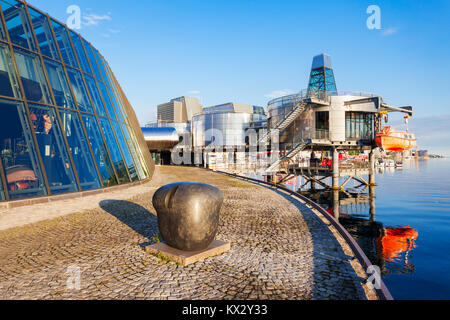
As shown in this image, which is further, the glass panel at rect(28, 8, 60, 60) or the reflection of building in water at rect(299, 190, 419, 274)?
the glass panel at rect(28, 8, 60, 60)

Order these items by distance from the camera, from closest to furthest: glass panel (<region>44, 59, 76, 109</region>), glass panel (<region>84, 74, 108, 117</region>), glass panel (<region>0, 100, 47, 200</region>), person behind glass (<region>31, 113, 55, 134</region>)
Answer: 1. glass panel (<region>0, 100, 47, 200</region>)
2. person behind glass (<region>31, 113, 55, 134</region>)
3. glass panel (<region>44, 59, 76, 109</region>)
4. glass panel (<region>84, 74, 108, 117</region>)

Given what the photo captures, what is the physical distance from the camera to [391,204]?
30781 mm

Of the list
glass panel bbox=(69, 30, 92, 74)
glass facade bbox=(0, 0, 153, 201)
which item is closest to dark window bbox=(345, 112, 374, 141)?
glass facade bbox=(0, 0, 153, 201)

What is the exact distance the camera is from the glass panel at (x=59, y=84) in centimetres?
1816

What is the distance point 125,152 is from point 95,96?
5229mm

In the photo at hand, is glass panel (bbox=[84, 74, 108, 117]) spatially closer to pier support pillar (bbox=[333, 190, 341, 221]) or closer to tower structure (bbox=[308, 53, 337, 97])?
pier support pillar (bbox=[333, 190, 341, 221])

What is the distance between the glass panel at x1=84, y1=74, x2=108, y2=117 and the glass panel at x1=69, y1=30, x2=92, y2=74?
91 centimetres

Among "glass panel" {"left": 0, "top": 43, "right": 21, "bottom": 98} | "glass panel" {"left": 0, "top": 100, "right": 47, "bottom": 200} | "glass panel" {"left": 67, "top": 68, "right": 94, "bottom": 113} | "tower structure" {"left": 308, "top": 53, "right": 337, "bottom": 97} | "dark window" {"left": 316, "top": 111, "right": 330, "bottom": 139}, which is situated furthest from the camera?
"tower structure" {"left": 308, "top": 53, "right": 337, "bottom": 97}

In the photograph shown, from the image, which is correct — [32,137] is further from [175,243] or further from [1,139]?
[175,243]

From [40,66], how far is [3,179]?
8.53 metres

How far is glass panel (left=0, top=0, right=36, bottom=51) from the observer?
17.0 m

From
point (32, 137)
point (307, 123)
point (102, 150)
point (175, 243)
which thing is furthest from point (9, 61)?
point (307, 123)

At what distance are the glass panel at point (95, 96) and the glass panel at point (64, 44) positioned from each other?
153cm

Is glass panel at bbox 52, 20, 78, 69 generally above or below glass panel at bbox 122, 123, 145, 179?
above
